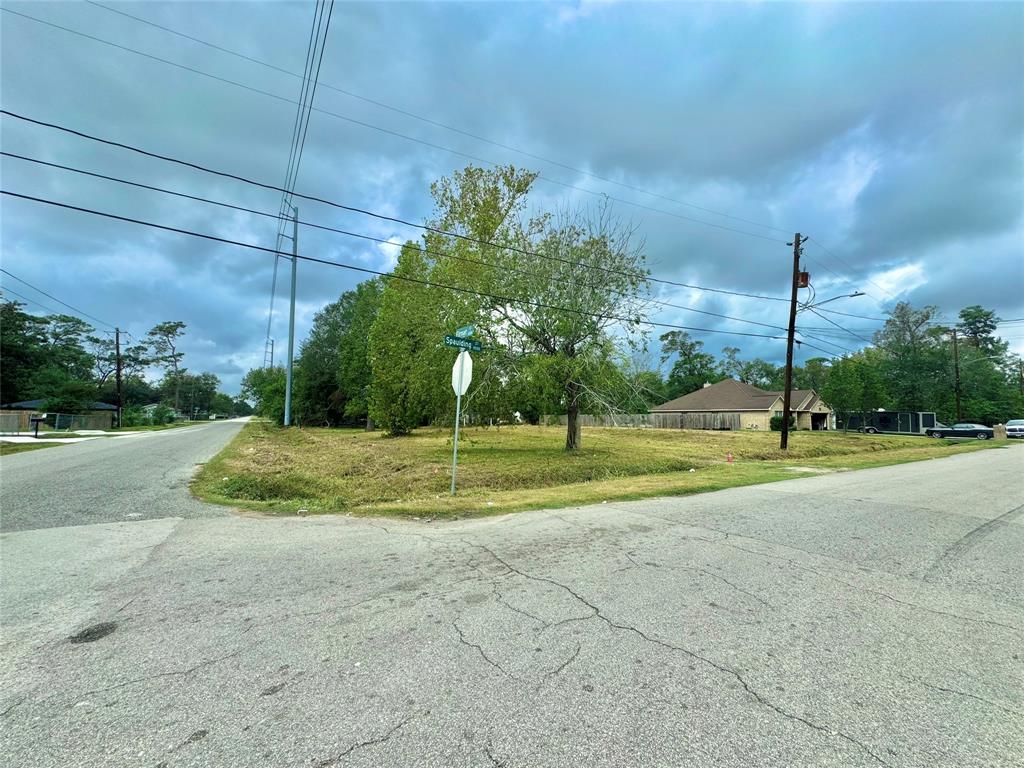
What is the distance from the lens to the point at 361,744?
86.2 inches

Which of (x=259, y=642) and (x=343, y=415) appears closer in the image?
(x=259, y=642)

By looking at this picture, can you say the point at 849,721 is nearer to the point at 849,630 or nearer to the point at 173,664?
the point at 849,630

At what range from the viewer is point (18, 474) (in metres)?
11.6

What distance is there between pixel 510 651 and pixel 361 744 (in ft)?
3.58

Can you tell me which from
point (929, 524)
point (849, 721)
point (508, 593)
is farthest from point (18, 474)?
point (929, 524)

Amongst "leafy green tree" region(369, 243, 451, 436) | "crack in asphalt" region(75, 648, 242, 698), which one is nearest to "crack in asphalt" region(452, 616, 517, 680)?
"crack in asphalt" region(75, 648, 242, 698)

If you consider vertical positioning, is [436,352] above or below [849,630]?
above

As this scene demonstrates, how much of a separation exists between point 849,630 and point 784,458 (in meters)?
18.9

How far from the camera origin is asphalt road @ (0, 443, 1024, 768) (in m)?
2.22

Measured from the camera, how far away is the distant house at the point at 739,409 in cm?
5200

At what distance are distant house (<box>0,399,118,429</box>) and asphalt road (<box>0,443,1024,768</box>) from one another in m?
49.6

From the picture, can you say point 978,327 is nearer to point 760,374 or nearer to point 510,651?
point 760,374

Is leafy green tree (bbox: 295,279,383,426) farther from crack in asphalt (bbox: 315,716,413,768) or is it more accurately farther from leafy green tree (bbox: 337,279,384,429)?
crack in asphalt (bbox: 315,716,413,768)

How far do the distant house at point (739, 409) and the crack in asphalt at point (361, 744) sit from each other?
5404 centimetres
